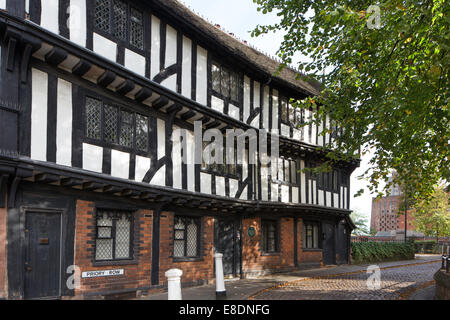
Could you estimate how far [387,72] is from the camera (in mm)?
9766

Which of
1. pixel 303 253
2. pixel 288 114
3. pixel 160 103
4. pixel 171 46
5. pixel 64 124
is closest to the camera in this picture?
pixel 64 124

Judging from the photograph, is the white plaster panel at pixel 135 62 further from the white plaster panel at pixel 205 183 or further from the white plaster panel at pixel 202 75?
the white plaster panel at pixel 205 183

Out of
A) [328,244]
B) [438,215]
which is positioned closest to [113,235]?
[328,244]

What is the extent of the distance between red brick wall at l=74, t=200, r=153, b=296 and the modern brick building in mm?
Answer: 29

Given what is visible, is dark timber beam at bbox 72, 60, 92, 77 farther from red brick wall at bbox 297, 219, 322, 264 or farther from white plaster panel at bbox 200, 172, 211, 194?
red brick wall at bbox 297, 219, 322, 264

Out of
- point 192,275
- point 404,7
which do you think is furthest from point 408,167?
point 192,275

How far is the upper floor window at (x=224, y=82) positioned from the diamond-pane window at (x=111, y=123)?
14.5 feet

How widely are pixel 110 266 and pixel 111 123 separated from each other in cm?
365

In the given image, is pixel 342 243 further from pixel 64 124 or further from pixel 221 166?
pixel 64 124

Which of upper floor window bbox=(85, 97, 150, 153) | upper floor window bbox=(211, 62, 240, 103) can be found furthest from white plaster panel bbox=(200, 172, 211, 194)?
upper floor window bbox=(211, 62, 240, 103)

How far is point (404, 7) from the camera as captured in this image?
27.0 ft

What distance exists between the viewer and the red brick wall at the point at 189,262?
41.8 ft

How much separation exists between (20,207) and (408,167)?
9506 millimetres
